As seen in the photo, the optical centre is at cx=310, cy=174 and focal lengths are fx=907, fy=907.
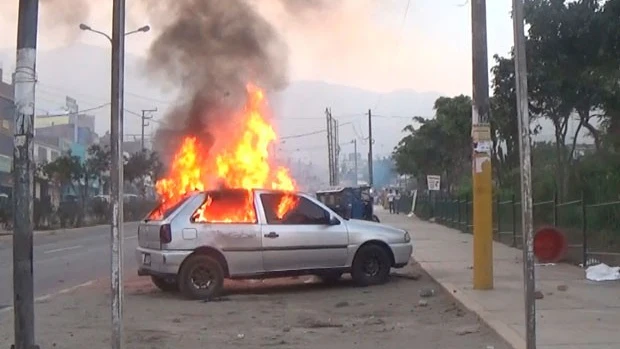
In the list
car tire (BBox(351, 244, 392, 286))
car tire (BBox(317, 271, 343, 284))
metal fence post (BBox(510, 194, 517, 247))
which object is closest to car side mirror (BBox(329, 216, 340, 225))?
car tire (BBox(351, 244, 392, 286))

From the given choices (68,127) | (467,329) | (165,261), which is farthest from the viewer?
(68,127)

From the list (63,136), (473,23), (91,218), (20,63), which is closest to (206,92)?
(473,23)

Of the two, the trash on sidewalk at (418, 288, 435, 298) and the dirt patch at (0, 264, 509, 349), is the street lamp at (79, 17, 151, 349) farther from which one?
the trash on sidewalk at (418, 288, 435, 298)

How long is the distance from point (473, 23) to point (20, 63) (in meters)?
6.93

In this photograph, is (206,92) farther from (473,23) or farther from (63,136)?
(63,136)

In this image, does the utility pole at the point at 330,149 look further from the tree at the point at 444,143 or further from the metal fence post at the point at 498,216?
the metal fence post at the point at 498,216

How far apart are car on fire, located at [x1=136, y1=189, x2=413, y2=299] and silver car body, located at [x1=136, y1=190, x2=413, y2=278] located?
0.01 metres

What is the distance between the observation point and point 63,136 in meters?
94.0

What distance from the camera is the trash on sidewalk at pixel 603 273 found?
1295cm

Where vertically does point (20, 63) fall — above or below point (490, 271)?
above

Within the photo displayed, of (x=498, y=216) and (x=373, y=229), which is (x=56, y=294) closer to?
(x=373, y=229)

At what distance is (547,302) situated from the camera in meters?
10.7

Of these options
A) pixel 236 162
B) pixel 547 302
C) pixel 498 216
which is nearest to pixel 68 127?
pixel 498 216

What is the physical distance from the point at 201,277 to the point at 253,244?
847 mm
